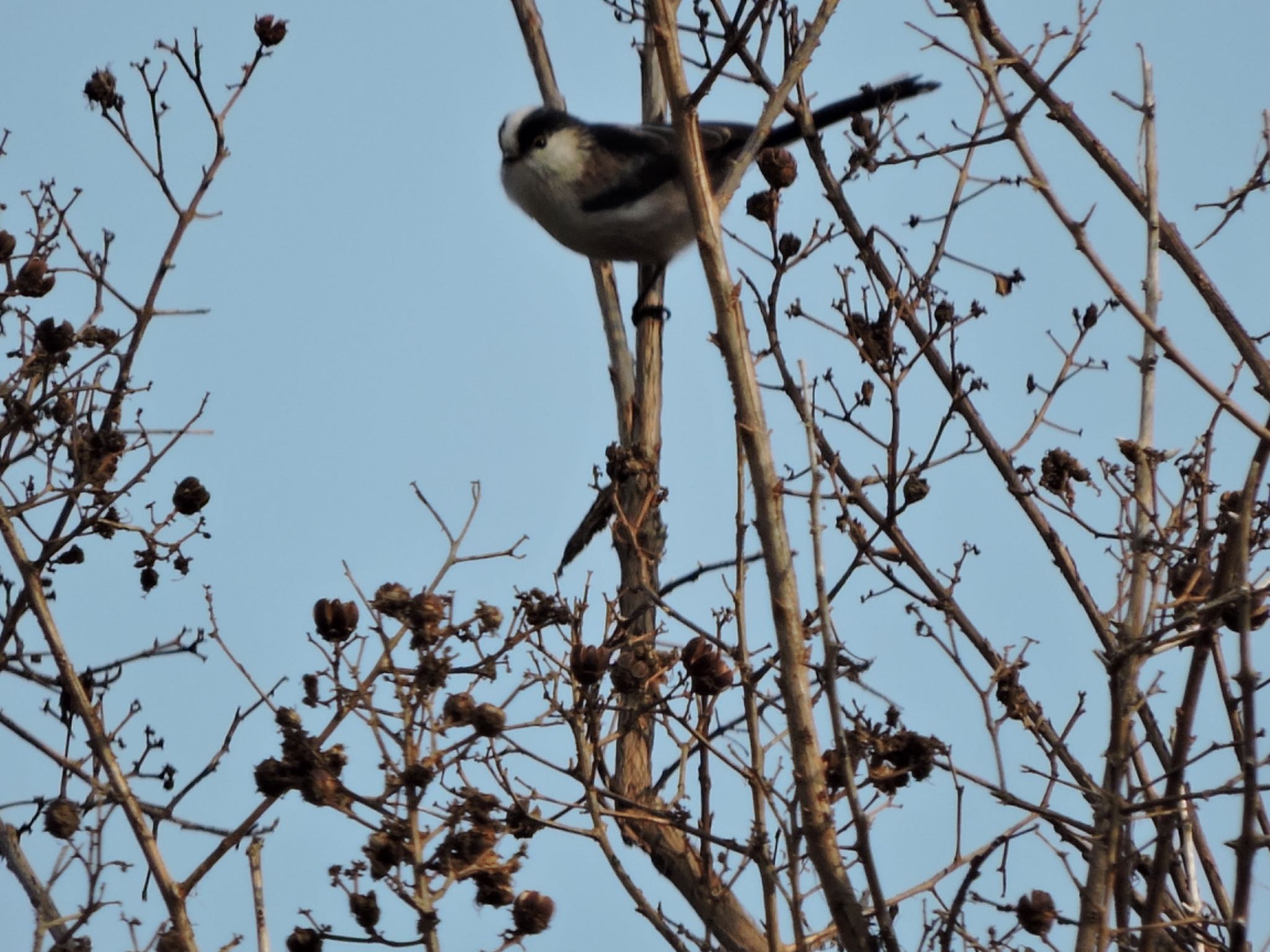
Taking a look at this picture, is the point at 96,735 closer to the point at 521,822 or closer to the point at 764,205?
the point at 521,822

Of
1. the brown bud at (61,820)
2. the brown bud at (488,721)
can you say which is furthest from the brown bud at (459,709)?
the brown bud at (61,820)

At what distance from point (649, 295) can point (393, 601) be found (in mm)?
2739

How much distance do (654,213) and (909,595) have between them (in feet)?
8.12

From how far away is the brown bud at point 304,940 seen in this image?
2221 mm

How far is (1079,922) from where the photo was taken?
6.68 ft

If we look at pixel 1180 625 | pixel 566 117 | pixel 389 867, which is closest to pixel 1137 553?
pixel 1180 625

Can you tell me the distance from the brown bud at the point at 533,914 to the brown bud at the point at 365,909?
0.21m

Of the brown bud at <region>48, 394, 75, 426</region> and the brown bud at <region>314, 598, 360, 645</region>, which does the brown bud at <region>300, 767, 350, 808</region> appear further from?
the brown bud at <region>48, 394, 75, 426</region>

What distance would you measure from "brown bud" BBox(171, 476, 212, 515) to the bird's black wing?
8.45ft

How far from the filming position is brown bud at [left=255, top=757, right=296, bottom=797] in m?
2.21

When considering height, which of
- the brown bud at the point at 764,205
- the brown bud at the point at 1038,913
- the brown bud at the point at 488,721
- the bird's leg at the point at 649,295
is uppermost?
the bird's leg at the point at 649,295

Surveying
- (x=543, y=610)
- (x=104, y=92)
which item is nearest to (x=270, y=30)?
(x=104, y=92)

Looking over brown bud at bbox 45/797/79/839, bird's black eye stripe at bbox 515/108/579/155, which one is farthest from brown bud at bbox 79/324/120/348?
bird's black eye stripe at bbox 515/108/579/155

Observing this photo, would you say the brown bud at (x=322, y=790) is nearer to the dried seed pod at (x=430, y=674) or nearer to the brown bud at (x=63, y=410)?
the dried seed pod at (x=430, y=674)
